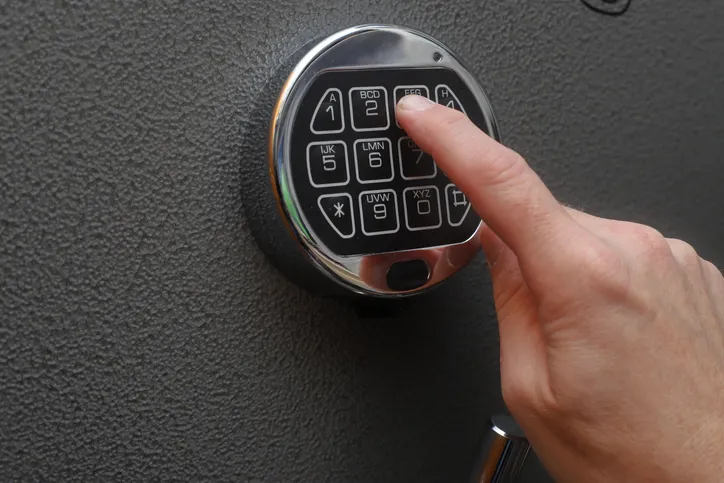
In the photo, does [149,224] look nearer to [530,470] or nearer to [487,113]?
[487,113]

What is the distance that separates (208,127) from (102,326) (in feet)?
0.49

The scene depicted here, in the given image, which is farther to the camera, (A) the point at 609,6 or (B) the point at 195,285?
(A) the point at 609,6

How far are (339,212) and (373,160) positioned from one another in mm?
43

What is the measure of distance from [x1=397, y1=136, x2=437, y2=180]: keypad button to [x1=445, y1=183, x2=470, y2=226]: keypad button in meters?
0.02

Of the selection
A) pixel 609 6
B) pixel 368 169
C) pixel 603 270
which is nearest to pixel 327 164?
pixel 368 169

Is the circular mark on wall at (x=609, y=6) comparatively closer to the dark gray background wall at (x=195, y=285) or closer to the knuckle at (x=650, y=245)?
the dark gray background wall at (x=195, y=285)

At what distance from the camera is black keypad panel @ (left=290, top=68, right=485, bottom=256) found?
0.44m

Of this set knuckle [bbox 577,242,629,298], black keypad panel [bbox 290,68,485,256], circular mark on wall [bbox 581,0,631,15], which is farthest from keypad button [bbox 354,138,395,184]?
circular mark on wall [bbox 581,0,631,15]

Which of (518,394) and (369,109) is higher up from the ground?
(369,109)

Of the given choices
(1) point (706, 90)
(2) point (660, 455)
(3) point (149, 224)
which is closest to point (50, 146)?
(3) point (149, 224)

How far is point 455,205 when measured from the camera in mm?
480

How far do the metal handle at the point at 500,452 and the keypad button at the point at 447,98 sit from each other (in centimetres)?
23

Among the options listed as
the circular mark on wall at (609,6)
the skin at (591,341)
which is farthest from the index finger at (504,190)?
the circular mark on wall at (609,6)

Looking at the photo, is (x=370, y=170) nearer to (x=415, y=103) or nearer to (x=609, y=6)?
(x=415, y=103)
